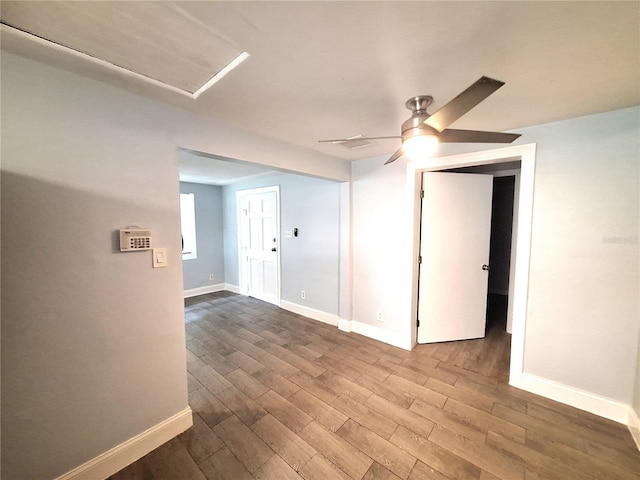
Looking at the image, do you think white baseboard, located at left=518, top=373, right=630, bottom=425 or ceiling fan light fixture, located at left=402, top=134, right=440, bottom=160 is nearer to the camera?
ceiling fan light fixture, located at left=402, top=134, right=440, bottom=160

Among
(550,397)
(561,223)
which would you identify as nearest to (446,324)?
(550,397)

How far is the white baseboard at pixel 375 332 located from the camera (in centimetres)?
277

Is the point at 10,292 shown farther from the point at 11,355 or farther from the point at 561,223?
the point at 561,223

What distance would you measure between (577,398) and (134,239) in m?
3.46

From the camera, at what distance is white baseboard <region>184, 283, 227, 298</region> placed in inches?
186

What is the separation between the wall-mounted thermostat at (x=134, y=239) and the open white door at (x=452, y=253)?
263 centimetres

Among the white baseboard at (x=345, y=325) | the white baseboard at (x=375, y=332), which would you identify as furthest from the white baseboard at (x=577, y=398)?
the white baseboard at (x=345, y=325)

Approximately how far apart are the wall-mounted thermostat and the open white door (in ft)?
8.64

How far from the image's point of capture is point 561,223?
6.16ft

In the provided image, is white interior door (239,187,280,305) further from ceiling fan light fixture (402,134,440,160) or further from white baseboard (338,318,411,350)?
ceiling fan light fixture (402,134,440,160)

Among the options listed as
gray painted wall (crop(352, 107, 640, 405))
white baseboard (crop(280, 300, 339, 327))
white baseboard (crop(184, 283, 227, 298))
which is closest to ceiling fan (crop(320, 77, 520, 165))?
gray painted wall (crop(352, 107, 640, 405))

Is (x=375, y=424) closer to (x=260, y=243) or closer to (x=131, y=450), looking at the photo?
(x=131, y=450)

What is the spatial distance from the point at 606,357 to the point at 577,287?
0.54m

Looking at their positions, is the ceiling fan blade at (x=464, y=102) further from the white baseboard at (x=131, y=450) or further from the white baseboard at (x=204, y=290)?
the white baseboard at (x=204, y=290)
